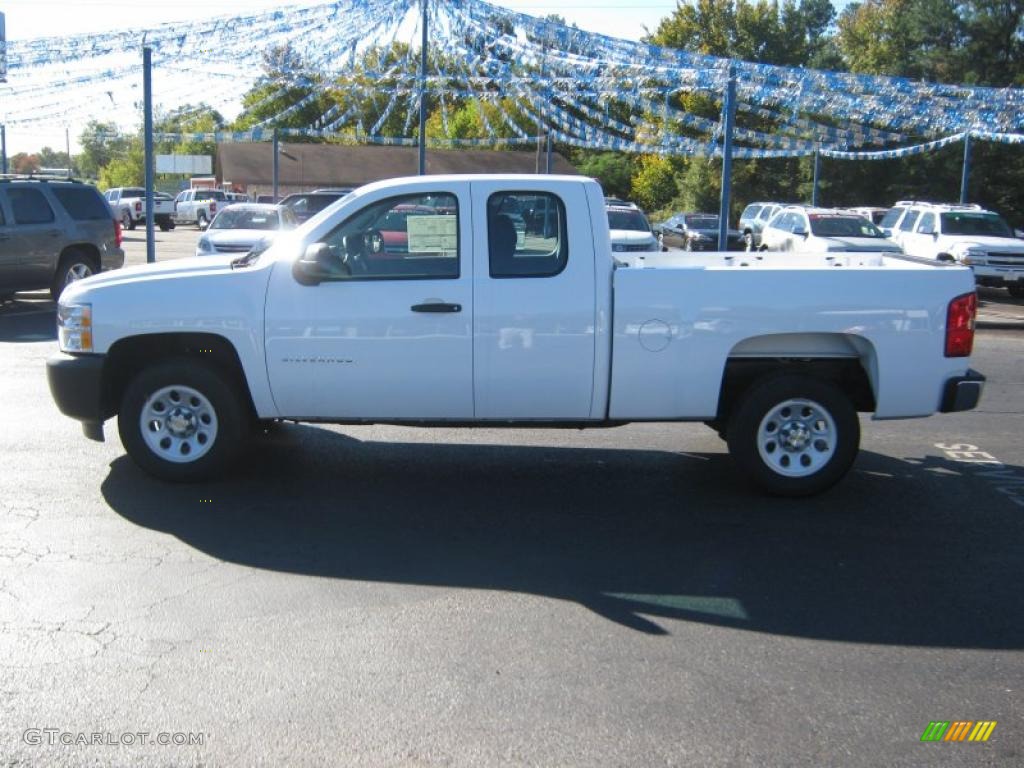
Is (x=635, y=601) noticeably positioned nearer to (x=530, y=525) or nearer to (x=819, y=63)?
(x=530, y=525)

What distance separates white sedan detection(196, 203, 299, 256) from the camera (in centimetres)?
1723

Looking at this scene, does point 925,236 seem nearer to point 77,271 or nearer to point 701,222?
point 701,222

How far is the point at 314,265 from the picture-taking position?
6.30 meters

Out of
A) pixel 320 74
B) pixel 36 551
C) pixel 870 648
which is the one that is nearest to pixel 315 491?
pixel 36 551

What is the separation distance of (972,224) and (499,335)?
62.7ft

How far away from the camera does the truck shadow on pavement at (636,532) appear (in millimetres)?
4977

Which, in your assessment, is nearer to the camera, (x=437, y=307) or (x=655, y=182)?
(x=437, y=307)

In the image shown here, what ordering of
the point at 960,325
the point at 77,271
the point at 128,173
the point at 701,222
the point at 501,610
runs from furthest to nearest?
the point at 128,173
the point at 701,222
the point at 77,271
the point at 960,325
the point at 501,610

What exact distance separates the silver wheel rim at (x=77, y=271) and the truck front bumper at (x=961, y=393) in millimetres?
13237

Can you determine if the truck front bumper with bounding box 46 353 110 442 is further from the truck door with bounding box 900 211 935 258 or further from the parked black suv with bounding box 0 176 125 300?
the truck door with bounding box 900 211 935 258

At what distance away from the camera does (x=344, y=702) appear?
3.96 metres

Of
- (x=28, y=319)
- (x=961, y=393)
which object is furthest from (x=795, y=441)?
(x=28, y=319)

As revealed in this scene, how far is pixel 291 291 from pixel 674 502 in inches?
110

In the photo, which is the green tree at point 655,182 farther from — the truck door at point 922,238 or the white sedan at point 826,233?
the white sedan at point 826,233
